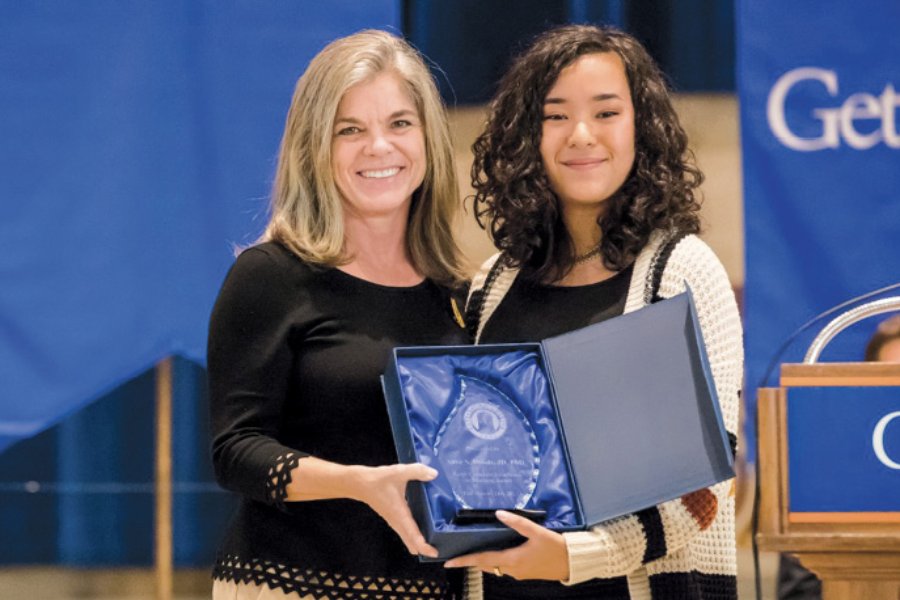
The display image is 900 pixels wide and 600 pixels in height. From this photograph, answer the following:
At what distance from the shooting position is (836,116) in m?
3.46

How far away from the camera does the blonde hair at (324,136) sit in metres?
2.13

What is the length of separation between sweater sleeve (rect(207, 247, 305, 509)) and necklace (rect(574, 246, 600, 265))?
18.7 inches

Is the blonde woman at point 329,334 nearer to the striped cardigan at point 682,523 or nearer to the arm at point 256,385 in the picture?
the arm at point 256,385

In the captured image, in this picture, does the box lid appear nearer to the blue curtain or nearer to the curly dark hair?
the curly dark hair

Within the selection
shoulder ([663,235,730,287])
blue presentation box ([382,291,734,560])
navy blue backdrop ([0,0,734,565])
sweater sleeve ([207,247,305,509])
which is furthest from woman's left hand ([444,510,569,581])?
navy blue backdrop ([0,0,734,565])

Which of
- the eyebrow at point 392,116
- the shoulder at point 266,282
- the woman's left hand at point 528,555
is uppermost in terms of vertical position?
the eyebrow at point 392,116

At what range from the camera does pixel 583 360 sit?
6.10ft

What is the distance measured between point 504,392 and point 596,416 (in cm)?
14

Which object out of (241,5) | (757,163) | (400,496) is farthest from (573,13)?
(400,496)

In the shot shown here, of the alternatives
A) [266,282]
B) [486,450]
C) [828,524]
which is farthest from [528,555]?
[266,282]

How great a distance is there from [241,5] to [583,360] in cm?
207

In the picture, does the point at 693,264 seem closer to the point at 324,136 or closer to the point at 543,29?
the point at 324,136

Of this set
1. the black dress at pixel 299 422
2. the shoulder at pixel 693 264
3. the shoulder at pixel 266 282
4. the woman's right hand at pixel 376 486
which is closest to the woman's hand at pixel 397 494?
the woman's right hand at pixel 376 486

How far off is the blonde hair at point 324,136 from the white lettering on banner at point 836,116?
1503 mm
